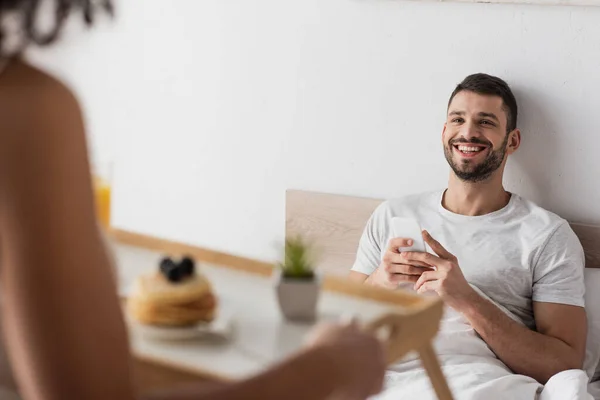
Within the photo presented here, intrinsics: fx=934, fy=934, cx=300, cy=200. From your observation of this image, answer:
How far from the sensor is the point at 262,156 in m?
3.05

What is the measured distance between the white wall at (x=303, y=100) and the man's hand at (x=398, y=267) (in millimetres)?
394

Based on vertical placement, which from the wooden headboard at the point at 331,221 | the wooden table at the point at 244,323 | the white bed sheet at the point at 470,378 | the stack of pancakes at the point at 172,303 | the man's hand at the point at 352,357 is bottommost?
the white bed sheet at the point at 470,378

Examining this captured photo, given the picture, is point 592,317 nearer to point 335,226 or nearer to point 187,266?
point 335,226

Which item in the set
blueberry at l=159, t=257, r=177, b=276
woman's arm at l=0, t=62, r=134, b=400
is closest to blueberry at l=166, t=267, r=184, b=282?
blueberry at l=159, t=257, r=177, b=276

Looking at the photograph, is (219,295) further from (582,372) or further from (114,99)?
(114,99)

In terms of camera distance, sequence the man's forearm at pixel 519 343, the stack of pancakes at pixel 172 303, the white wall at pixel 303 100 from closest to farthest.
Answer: the stack of pancakes at pixel 172 303 → the man's forearm at pixel 519 343 → the white wall at pixel 303 100

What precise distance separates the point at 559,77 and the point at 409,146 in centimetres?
48

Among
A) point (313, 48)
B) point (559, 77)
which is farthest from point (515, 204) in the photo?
point (313, 48)

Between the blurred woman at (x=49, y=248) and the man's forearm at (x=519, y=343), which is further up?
the blurred woman at (x=49, y=248)

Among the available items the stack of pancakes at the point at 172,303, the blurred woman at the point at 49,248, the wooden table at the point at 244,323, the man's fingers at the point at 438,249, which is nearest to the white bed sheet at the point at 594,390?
the man's fingers at the point at 438,249

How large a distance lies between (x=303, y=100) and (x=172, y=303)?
1700 millimetres

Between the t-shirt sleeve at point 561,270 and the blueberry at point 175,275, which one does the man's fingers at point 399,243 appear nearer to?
the t-shirt sleeve at point 561,270

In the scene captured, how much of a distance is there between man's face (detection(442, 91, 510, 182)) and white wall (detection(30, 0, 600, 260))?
0.42 ft

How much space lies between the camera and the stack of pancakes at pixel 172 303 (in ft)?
4.29
